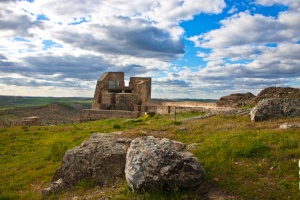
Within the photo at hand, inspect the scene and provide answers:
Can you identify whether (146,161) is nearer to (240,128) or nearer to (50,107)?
(240,128)

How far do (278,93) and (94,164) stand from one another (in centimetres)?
1902

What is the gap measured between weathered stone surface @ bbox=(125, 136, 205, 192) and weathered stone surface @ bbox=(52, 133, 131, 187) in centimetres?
218

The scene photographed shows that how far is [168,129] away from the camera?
14.8 meters

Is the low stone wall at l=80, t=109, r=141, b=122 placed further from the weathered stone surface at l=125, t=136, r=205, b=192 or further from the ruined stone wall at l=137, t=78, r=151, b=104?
the weathered stone surface at l=125, t=136, r=205, b=192

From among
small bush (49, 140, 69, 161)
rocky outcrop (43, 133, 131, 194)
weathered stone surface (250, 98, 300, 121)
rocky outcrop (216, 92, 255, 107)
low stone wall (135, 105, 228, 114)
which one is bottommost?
small bush (49, 140, 69, 161)

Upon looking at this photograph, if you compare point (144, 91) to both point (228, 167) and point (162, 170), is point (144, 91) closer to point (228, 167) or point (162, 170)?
point (228, 167)

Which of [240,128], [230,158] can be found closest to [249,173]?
[230,158]

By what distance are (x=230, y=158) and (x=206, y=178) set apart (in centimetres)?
145

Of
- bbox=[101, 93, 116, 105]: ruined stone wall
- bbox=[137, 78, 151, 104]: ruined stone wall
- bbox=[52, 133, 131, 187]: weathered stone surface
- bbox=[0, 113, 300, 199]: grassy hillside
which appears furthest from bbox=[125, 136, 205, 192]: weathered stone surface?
bbox=[101, 93, 116, 105]: ruined stone wall

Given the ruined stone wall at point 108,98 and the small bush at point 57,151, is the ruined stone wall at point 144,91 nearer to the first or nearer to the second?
the ruined stone wall at point 108,98

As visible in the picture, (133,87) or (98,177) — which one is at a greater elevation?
(133,87)

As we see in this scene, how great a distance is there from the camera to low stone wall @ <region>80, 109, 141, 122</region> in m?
31.1

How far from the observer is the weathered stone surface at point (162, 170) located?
700cm

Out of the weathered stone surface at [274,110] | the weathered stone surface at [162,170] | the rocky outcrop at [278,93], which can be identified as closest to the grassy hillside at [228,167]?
the weathered stone surface at [162,170]
